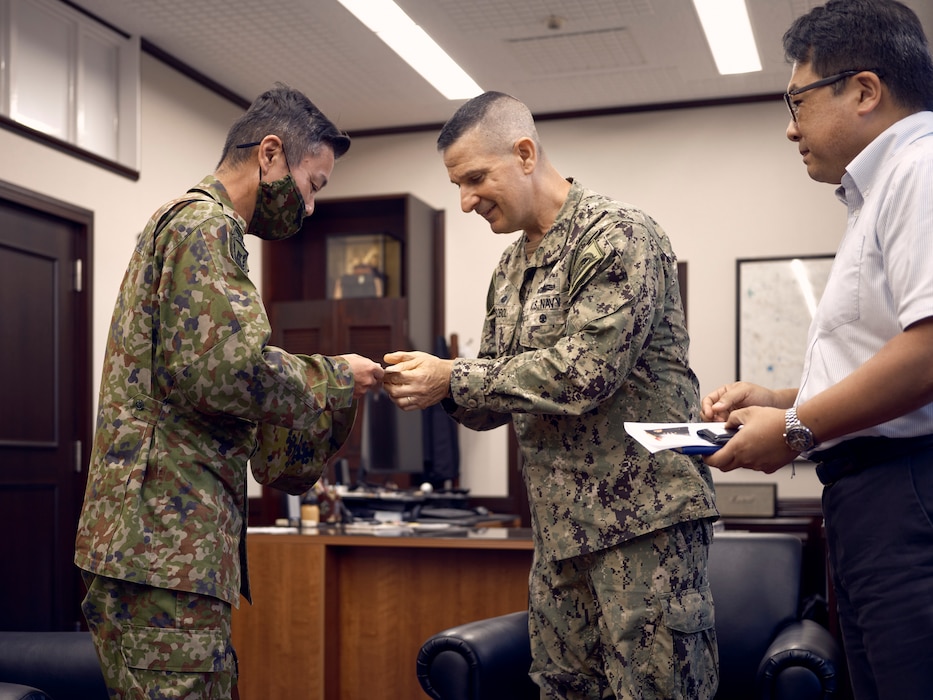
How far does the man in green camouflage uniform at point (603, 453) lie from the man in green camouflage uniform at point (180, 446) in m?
0.40

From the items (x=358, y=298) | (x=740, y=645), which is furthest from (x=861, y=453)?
(x=358, y=298)

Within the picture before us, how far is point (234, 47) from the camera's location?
595 cm

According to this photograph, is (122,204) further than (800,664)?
Yes

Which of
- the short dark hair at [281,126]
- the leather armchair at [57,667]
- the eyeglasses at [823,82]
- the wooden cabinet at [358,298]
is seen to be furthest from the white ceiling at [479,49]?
the eyeglasses at [823,82]

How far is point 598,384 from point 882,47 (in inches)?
28.3

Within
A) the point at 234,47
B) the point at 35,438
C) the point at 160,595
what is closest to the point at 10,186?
the point at 35,438

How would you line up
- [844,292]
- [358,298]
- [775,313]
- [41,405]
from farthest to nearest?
[358,298] < [775,313] < [41,405] < [844,292]

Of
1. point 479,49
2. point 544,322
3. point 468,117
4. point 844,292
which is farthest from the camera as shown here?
point 479,49

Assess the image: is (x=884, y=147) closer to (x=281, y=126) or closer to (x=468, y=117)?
(x=468, y=117)

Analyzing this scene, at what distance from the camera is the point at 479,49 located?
597 cm

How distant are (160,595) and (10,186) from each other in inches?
150

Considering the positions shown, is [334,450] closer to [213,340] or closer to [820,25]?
[213,340]

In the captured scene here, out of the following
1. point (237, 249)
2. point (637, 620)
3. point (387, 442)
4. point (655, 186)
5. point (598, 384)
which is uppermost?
point (655, 186)

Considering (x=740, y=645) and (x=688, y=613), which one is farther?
(x=740, y=645)
